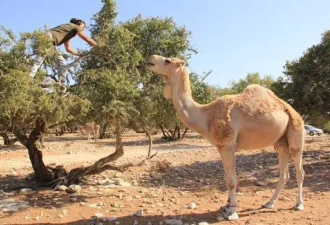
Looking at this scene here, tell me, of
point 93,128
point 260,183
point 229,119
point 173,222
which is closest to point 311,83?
point 260,183

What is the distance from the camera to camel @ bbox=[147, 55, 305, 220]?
25.4 ft

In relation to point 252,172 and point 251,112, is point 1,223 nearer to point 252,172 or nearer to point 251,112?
point 251,112

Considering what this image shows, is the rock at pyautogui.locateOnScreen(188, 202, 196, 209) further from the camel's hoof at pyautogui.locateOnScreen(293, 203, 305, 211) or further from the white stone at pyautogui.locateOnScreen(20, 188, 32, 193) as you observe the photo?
the white stone at pyautogui.locateOnScreen(20, 188, 32, 193)

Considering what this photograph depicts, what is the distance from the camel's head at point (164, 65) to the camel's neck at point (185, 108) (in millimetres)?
179

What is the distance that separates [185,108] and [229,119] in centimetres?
97

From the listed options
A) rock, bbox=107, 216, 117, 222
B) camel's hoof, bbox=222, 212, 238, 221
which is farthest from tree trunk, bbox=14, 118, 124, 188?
camel's hoof, bbox=222, 212, 238, 221

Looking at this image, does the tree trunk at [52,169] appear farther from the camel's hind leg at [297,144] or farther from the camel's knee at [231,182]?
the camel's hind leg at [297,144]

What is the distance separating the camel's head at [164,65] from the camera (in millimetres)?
7820

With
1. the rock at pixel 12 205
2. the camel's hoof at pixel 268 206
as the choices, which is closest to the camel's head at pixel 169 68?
the camel's hoof at pixel 268 206

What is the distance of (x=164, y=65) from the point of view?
7863mm

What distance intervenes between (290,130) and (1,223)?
21.7 ft

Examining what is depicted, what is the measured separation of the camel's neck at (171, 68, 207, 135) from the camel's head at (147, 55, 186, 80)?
0.59 feet

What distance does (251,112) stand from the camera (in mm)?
7938

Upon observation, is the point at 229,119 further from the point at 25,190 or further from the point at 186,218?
the point at 25,190
